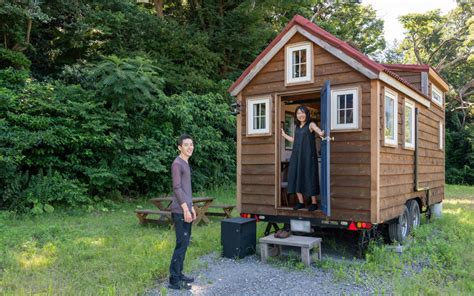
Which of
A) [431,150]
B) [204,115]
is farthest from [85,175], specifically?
[431,150]

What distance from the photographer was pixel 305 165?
269 inches

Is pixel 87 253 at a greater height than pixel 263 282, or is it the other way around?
pixel 87 253

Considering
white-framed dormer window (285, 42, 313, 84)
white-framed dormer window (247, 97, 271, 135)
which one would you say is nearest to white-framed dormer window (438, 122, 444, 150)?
white-framed dormer window (285, 42, 313, 84)

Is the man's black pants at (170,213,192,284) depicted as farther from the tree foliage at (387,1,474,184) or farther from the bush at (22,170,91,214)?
the tree foliage at (387,1,474,184)

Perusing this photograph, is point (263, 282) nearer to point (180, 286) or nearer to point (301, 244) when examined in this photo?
point (301, 244)

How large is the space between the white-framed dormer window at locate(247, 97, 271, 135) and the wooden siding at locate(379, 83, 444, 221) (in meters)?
1.99

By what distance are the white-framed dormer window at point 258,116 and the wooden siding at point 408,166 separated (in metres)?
1.99

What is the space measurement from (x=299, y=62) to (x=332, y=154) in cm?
174

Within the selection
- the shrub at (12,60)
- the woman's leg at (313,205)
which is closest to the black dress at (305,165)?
the woman's leg at (313,205)

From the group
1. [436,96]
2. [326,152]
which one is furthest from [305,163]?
[436,96]

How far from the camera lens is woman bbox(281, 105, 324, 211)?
22.2ft

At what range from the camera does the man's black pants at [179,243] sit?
509 cm

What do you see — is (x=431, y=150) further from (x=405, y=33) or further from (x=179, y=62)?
(x=405, y=33)

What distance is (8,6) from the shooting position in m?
11.8
